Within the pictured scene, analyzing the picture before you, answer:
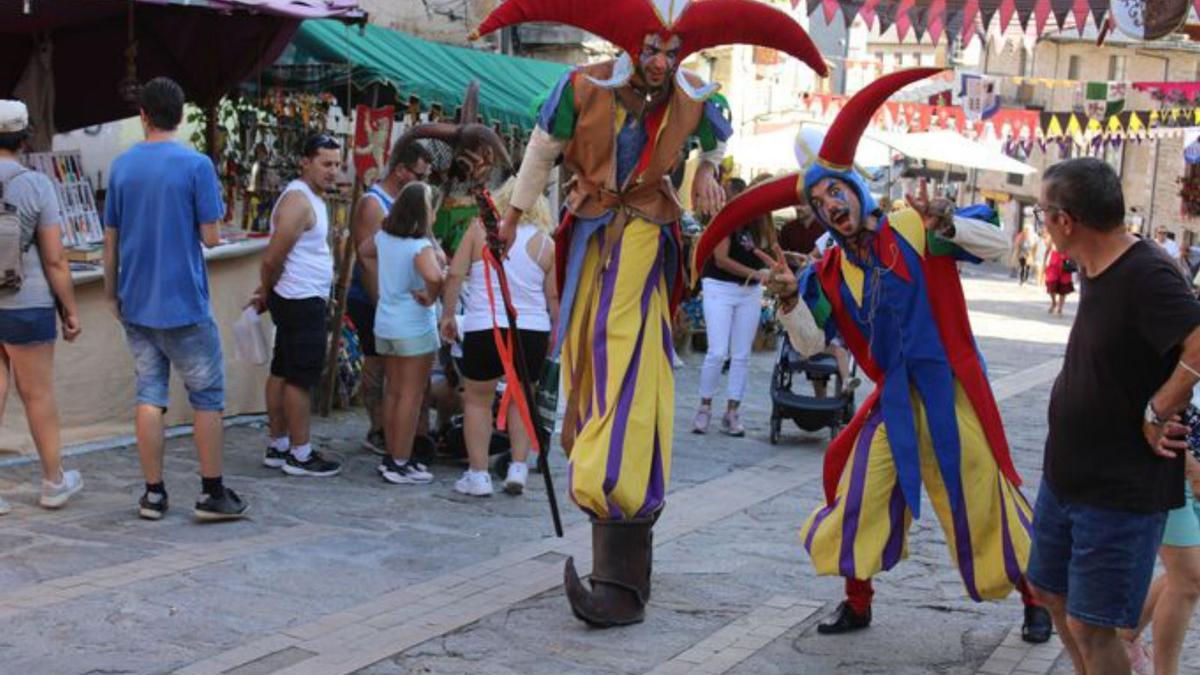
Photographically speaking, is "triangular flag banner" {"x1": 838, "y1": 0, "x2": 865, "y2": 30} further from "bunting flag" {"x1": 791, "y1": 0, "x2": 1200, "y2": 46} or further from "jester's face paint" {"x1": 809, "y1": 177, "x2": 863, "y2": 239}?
"jester's face paint" {"x1": 809, "y1": 177, "x2": 863, "y2": 239}

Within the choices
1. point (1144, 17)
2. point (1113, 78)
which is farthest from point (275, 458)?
point (1113, 78)

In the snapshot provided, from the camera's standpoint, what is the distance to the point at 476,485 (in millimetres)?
7715

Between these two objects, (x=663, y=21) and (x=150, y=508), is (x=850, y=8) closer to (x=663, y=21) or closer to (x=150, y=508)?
(x=663, y=21)

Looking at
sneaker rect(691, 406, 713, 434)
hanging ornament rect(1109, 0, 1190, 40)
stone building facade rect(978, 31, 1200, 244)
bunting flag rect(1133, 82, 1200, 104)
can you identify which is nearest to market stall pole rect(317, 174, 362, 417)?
sneaker rect(691, 406, 713, 434)

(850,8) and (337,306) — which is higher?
(850,8)

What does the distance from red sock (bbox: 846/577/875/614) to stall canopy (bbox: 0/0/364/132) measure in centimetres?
572

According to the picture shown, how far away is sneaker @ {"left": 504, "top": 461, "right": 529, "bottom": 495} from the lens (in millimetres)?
7777

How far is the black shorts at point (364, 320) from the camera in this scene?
27.7 ft

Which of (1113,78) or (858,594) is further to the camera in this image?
(1113,78)

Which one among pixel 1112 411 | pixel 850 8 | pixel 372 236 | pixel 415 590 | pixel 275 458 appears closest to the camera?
pixel 1112 411

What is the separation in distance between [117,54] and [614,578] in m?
5.94

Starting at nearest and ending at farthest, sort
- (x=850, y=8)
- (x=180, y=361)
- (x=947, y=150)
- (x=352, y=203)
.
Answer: (x=180, y=361) → (x=352, y=203) → (x=850, y=8) → (x=947, y=150)

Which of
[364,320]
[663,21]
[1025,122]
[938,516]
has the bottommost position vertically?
[938,516]

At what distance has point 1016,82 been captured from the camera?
4450 centimetres
